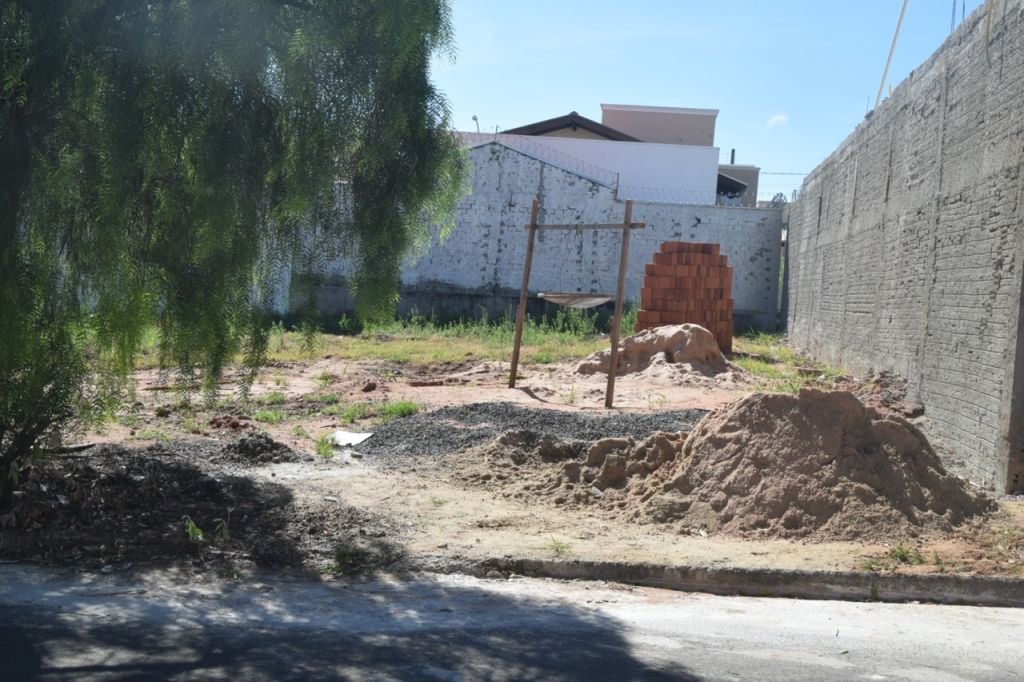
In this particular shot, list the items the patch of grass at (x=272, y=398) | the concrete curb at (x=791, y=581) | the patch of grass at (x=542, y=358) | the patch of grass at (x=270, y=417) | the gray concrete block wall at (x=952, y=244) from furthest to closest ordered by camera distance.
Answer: the patch of grass at (x=542, y=358)
the patch of grass at (x=272, y=398)
the patch of grass at (x=270, y=417)
the gray concrete block wall at (x=952, y=244)
the concrete curb at (x=791, y=581)

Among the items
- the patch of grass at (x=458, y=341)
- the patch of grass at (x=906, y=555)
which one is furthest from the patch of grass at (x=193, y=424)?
the patch of grass at (x=906, y=555)

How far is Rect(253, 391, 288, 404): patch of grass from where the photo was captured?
12.4 m

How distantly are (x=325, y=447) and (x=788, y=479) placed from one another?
14.5 feet

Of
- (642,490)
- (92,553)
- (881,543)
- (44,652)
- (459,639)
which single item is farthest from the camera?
(642,490)

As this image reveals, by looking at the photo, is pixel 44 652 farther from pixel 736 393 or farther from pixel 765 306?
pixel 765 306

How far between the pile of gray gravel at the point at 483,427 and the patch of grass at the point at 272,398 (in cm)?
245

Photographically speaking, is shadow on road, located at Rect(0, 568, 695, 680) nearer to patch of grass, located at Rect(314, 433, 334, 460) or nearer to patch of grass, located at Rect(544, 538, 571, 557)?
patch of grass, located at Rect(544, 538, 571, 557)

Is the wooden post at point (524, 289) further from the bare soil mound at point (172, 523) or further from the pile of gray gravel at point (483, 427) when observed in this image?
the bare soil mound at point (172, 523)

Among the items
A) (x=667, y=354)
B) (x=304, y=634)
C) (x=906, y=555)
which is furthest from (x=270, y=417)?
(x=906, y=555)

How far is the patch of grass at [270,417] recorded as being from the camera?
11.0m

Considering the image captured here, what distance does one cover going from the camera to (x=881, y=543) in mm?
6199

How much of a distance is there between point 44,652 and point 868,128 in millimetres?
14370

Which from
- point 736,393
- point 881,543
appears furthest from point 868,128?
point 881,543

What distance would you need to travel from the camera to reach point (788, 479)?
264 inches
